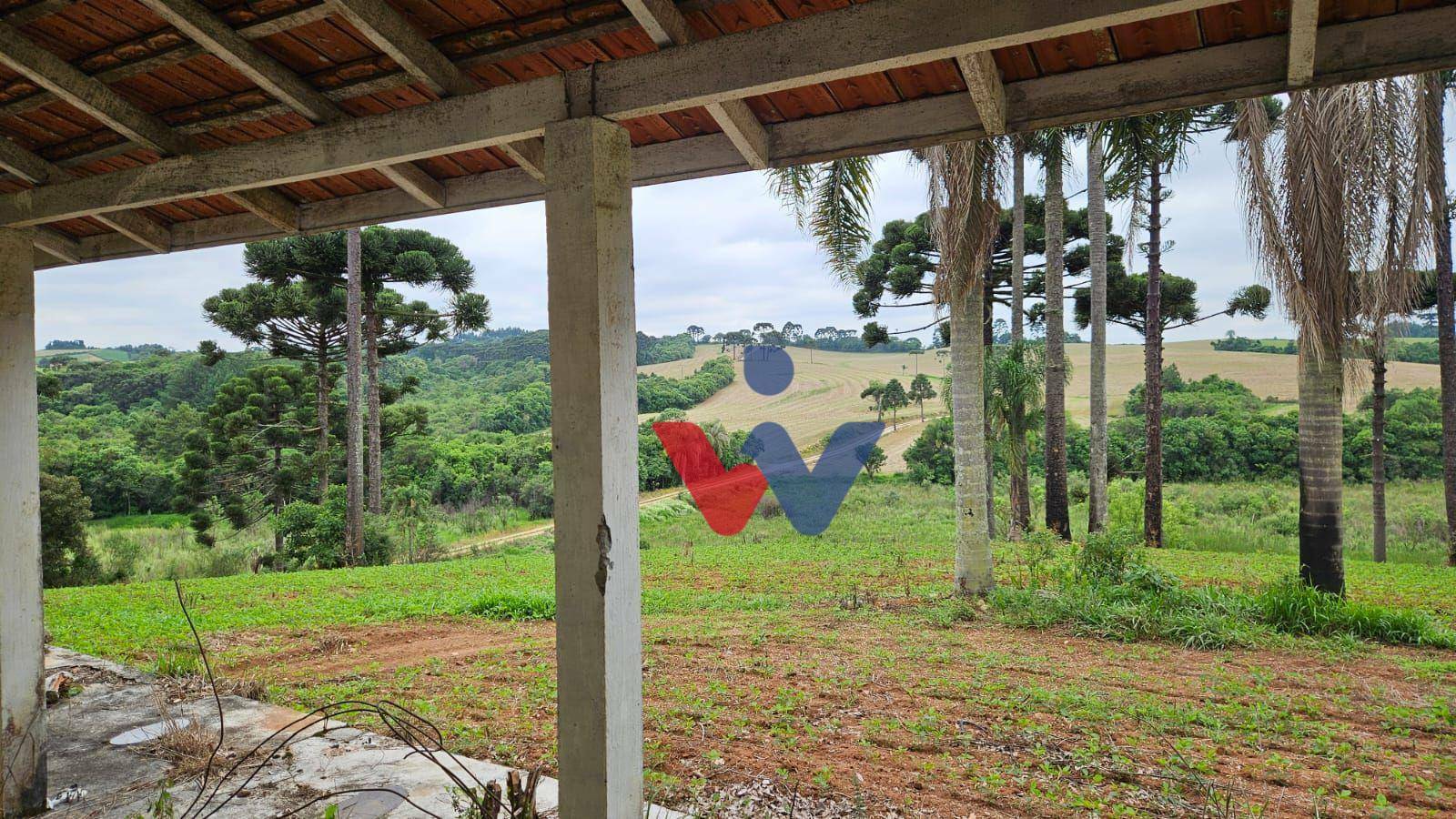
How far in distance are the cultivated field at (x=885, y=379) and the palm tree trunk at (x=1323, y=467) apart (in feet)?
48.8

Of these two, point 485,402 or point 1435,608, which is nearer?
point 1435,608

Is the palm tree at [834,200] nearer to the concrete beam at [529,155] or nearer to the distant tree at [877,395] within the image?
the concrete beam at [529,155]

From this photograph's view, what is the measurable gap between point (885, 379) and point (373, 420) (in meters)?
20.0

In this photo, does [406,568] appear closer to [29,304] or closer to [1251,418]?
[29,304]

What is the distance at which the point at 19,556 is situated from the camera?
9.02 feet

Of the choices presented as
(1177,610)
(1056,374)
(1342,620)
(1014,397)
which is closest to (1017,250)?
(1056,374)

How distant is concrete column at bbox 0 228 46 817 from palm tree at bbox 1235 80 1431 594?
9.04 metres

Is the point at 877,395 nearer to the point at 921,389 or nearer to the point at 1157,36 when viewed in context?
the point at 921,389

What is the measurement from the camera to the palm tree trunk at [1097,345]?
11227mm

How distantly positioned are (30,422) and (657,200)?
8589 cm

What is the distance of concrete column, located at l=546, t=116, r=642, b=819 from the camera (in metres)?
1.95

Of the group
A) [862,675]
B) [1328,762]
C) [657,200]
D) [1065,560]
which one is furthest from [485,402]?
[657,200]

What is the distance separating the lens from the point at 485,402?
2803 centimetres

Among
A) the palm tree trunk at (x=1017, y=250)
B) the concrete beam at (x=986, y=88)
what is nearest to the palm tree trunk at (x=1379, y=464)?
the palm tree trunk at (x=1017, y=250)
